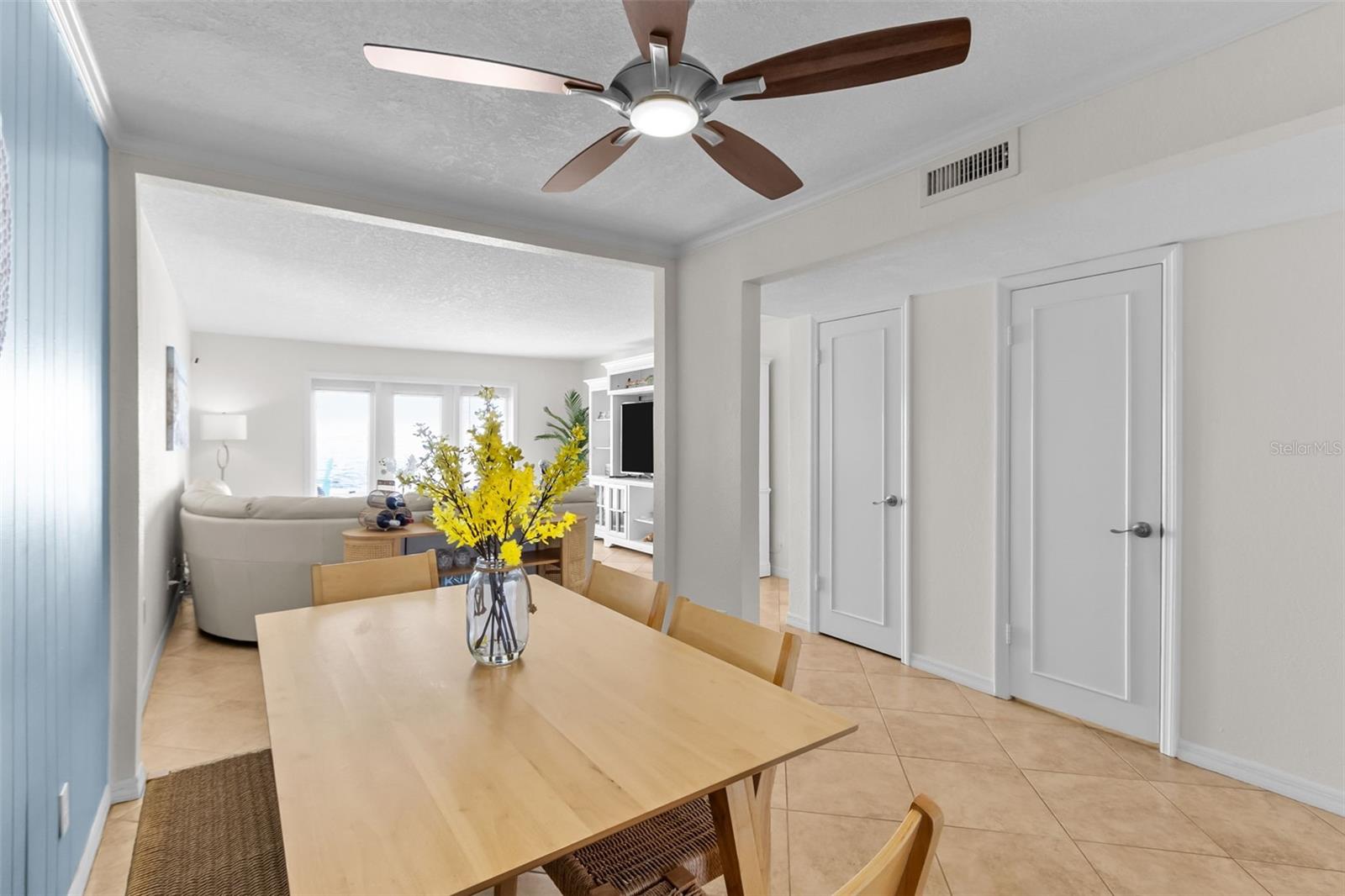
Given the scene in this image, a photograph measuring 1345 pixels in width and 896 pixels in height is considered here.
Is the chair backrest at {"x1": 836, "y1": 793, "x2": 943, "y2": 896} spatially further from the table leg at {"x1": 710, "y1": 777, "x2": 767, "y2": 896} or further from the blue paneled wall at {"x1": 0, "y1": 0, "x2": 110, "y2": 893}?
the blue paneled wall at {"x1": 0, "y1": 0, "x2": 110, "y2": 893}

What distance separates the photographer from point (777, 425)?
5.91m

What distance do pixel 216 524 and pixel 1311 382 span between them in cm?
551

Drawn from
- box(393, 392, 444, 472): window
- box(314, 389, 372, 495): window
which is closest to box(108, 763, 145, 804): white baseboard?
box(314, 389, 372, 495): window

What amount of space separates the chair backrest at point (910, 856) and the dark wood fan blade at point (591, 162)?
156 centimetres

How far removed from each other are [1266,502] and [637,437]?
5.75 meters

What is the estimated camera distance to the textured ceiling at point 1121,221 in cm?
204

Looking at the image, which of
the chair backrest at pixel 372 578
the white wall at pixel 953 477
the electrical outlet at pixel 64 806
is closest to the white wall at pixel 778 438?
the white wall at pixel 953 477

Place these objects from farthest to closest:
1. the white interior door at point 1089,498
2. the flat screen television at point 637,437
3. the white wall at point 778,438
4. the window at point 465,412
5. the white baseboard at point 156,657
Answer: the window at point 465,412
the flat screen television at point 637,437
the white wall at point 778,438
the white interior door at point 1089,498
the white baseboard at point 156,657

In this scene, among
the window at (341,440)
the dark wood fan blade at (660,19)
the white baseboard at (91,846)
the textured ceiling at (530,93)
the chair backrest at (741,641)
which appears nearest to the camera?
the dark wood fan blade at (660,19)

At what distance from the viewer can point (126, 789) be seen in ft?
7.91

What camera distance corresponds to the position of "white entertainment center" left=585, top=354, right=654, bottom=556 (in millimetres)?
7520

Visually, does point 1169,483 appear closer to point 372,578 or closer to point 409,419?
point 372,578

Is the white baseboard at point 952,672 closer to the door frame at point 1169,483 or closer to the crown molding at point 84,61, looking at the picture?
the door frame at point 1169,483

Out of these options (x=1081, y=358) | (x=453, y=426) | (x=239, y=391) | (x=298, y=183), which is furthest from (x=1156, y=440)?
(x=239, y=391)
